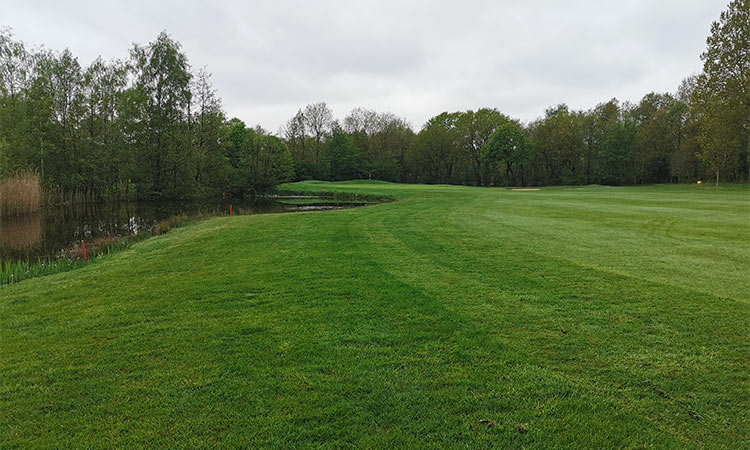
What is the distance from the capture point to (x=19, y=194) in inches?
866

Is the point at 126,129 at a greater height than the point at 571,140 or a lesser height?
lesser

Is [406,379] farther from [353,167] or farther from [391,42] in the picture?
[353,167]

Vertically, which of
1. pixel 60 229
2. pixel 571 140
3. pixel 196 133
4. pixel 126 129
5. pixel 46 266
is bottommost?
pixel 46 266

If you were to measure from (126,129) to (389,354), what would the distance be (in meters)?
44.1

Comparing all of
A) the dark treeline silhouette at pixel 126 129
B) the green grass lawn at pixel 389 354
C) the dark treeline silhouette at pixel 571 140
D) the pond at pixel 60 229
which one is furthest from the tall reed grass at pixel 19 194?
the dark treeline silhouette at pixel 571 140

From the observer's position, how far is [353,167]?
229 ft

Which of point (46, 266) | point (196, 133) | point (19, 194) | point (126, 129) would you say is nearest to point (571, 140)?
point (196, 133)

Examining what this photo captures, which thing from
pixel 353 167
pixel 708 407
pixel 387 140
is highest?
pixel 387 140

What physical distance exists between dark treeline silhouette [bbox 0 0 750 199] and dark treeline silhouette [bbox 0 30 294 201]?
106 mm

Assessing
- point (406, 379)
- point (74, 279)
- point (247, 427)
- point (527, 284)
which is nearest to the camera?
point (247, 427)

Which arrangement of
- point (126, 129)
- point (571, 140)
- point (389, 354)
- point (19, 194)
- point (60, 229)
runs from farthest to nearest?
point (571, 140)
point (126, 129)
point (19, 194)
point (60, 229)
point (389, 354)

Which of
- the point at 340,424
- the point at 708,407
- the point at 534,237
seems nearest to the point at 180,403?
the point at 340,424

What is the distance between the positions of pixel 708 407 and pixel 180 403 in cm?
427

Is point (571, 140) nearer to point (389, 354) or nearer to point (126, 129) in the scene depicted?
point (126, 129)
